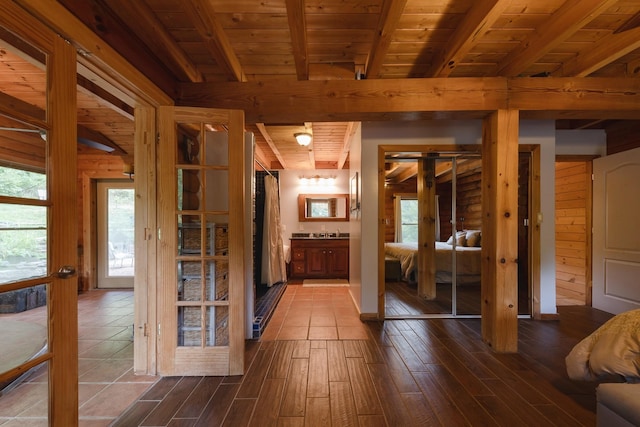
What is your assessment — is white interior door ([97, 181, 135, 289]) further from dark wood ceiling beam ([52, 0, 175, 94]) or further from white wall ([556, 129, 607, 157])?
white wall ([556, 129, 607, 157])

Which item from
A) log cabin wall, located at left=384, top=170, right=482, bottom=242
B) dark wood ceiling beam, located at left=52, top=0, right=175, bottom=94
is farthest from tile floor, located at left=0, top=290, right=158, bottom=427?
log cabin wall, located at left=384, top=170, right=482, bottom=242

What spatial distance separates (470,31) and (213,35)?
1.72 meters

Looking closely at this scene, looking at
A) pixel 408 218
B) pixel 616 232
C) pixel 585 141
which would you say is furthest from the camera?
pixel 408 218

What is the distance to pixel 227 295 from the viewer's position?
2.17 meters

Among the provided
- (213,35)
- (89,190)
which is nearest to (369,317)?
(213,35)

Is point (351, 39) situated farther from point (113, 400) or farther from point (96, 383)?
point (96, 383)

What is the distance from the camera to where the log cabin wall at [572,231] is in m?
3.74

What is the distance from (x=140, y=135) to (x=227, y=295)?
1.43 m

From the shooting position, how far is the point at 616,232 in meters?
3.25

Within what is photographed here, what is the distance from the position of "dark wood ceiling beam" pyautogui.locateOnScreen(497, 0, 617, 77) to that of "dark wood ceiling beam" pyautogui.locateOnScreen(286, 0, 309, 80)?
5.55ft

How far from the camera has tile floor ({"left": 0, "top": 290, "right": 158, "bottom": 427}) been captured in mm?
1586

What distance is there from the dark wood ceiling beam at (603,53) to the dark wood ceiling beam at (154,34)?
327 centimetres

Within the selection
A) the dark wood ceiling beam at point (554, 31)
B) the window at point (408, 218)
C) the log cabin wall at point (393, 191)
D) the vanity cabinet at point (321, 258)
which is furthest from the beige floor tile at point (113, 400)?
the log cabin wall at point (393, 191)

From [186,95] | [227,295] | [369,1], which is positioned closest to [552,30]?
[369,1]
